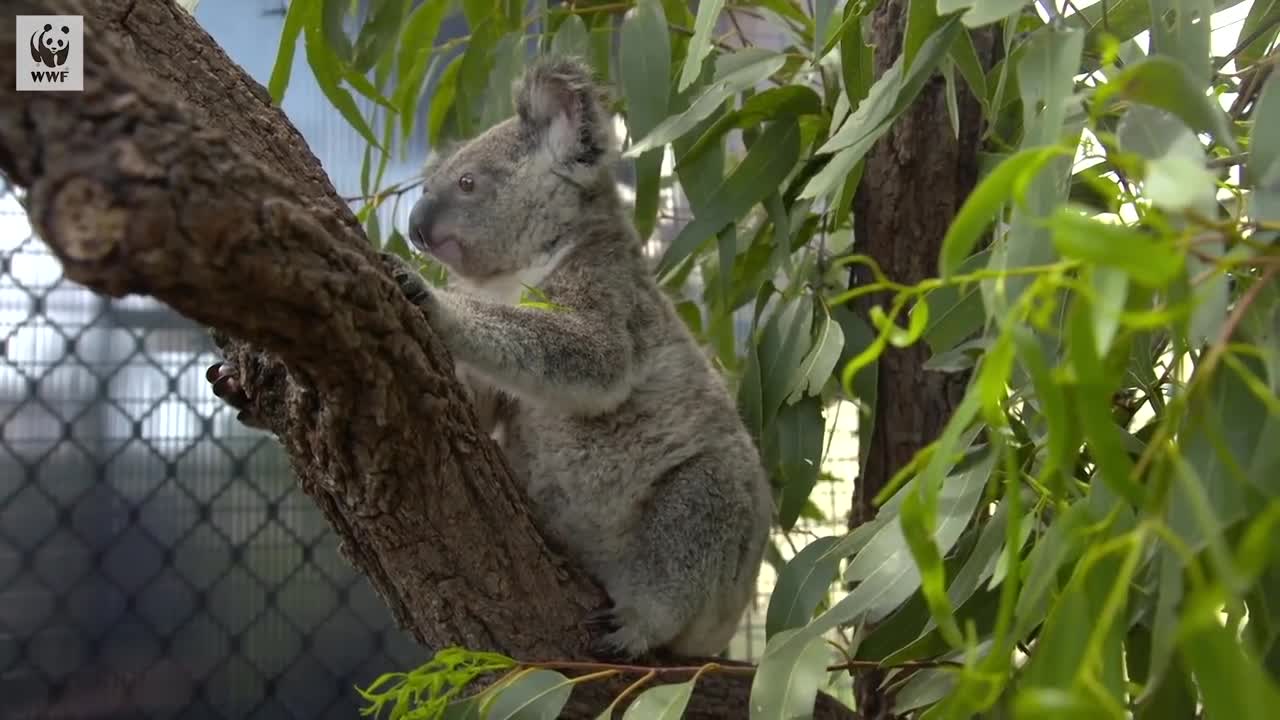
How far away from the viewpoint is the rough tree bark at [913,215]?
2.31 metres

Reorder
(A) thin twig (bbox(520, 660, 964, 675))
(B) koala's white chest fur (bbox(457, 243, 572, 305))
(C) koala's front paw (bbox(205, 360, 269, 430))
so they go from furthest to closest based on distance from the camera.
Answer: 1. (B) koala's white chest fur (bbox(457, 243, 572, 305))
2. (C) koala's front paw (bbox(205, 360, 269, 430))
3. (A) thin twig (bbox(520, 660, 964, 675))

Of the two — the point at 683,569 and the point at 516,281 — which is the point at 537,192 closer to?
the point at 516,281

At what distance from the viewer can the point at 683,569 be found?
1965mm

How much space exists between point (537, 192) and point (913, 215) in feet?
2.73

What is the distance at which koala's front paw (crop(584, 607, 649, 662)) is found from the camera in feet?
5.89

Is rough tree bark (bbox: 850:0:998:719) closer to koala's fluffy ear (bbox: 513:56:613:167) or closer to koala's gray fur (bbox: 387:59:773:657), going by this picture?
koala's gray fur (bbox: 387:59:773:657)

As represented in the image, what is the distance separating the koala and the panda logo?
66 cm

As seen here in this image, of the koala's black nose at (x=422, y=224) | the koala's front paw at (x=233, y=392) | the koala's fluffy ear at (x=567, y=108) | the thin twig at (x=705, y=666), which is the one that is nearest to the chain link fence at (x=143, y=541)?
the koala's black nose at (x=422, y=224)

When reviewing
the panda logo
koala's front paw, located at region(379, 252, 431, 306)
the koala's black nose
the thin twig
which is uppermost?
the panda logo

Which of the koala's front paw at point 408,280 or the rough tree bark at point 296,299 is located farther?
the koala's front paw at point 408,280

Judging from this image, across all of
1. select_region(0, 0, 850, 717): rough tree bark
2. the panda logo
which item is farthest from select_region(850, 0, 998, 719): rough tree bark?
the panda logo

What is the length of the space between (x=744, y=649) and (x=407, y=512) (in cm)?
225

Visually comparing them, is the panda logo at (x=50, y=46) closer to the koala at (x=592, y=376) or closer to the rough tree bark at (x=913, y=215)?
the koala at (x=592, y=376)

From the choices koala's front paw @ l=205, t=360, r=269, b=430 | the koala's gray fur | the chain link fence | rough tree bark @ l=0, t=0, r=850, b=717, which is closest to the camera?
rough tree bark @ l=0, t=0, r=850, b=717
